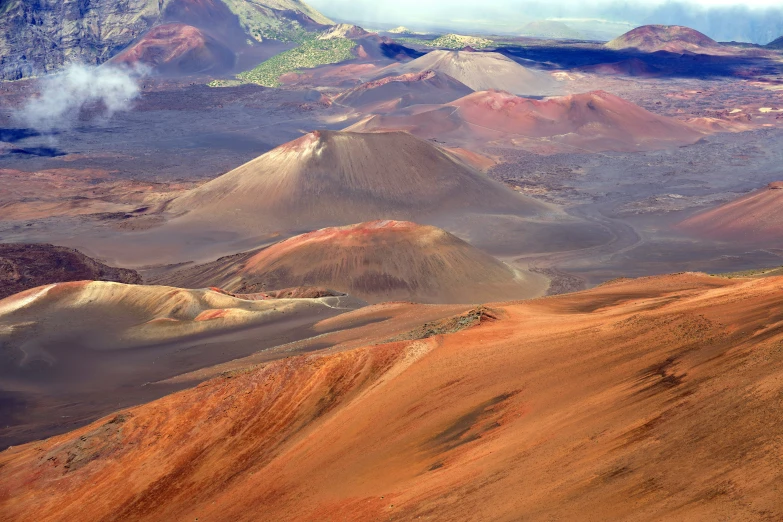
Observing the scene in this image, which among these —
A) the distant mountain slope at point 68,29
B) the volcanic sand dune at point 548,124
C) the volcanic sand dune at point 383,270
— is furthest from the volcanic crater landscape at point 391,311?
the distant mountain slope at point 68,29

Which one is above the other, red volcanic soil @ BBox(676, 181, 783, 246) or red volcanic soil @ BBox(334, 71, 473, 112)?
red volcanic soil @ BBox(334, 71, 473, 112)

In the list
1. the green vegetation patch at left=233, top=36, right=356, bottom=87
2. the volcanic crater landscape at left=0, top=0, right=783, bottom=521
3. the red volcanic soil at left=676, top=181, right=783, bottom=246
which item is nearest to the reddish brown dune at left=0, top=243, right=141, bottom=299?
the volcanic crater landscape at left=0, top=0, right=783, bottom=521

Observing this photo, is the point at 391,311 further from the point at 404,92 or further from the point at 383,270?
the point at 404,92

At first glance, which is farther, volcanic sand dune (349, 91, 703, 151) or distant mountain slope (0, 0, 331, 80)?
distant mountain slope (0, 0, 331, 80)

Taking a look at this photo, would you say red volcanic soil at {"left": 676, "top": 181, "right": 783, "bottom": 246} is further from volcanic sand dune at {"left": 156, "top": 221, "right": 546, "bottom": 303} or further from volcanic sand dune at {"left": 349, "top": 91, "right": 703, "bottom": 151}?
volcanic sand dune at {"left": 349, "top": 91, "right": 703, "bottom": 151}

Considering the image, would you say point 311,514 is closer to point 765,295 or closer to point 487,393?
point 487,393

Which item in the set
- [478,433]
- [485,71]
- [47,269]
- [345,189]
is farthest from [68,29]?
[478,433]
